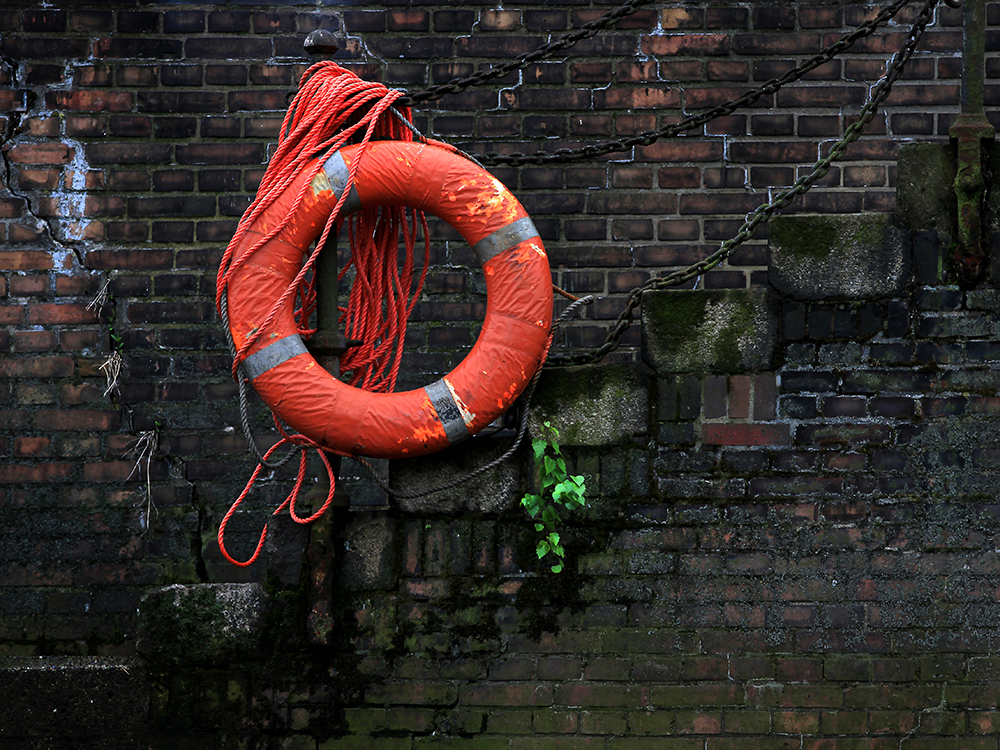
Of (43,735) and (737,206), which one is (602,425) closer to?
(737,206)

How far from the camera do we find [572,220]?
3195mm

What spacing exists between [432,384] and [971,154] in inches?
63.5

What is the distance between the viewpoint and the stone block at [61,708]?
7.89ft

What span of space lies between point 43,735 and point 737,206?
9.28ft

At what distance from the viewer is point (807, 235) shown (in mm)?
2418

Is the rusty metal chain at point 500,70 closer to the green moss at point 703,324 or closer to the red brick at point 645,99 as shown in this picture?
the red brick at point 645,99

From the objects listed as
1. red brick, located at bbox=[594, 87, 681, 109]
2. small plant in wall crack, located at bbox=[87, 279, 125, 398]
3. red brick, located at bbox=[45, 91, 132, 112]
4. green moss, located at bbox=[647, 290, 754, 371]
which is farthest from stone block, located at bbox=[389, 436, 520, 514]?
red brick, located at bbox=[45, 91, 132, 112]

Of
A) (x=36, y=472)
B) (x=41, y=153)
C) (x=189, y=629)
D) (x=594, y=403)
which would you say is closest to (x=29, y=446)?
(x=36, y=472)

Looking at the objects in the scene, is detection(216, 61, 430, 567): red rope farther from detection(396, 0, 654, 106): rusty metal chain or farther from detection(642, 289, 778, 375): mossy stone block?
detection(642, 289, 778, 375): mossy stone block

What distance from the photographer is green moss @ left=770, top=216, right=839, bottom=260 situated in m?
2.42

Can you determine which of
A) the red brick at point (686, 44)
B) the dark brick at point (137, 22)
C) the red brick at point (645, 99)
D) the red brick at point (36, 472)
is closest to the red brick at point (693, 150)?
the red brick at point (645, 99)

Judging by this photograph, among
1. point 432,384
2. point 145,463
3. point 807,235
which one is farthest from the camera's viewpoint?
point 145,463

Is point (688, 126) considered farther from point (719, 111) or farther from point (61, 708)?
point (61, 708)

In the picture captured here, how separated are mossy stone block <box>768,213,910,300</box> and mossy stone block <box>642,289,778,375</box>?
10 centimetres
